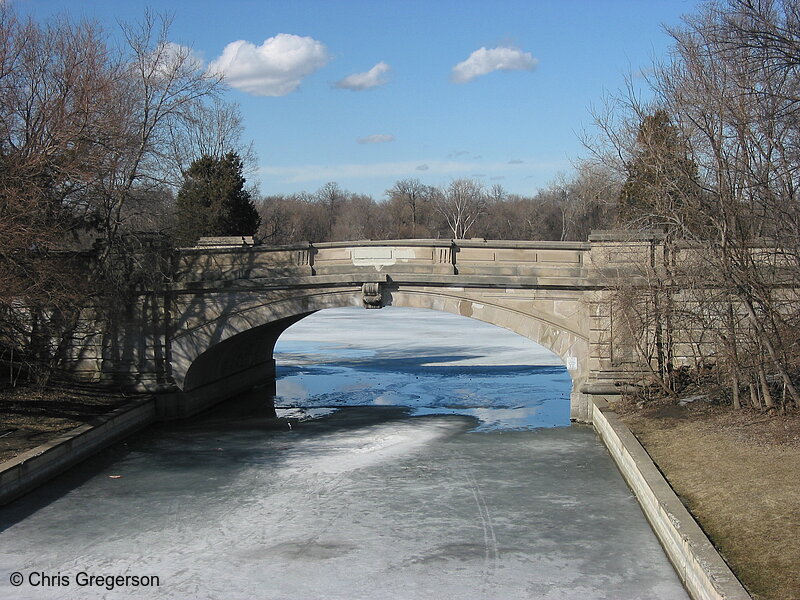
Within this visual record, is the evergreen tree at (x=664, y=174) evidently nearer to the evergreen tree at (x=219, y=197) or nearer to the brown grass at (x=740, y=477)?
the brown grass at (x=740, y=477)

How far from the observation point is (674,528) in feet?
33.2

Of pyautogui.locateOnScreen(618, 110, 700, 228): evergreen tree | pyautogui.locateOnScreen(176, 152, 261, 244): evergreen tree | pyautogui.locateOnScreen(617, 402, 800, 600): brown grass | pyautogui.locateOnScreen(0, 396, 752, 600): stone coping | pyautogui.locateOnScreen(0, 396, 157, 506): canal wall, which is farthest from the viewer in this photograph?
pyautogui.locateOnScreen(176, 152, 261, 244): evergreen tree

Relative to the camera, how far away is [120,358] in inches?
829

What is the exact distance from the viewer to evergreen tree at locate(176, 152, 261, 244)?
40375mm

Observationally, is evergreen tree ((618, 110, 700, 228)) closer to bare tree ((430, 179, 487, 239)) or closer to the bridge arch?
the bridge arch

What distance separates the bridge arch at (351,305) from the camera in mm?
19922

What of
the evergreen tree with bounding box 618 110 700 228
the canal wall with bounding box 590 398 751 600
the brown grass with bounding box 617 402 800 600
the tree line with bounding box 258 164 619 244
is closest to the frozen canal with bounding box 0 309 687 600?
the canal wall with bounding box 590 398 751 600

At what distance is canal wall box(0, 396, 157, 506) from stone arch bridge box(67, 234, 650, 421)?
57.0 inches

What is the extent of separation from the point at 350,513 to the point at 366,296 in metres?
7.82

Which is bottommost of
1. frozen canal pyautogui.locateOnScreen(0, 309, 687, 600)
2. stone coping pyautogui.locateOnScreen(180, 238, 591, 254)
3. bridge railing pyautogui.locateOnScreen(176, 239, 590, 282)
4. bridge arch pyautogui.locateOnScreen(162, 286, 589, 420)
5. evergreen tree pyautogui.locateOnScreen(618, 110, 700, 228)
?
frozen canal pyautogui.locateOnScreen(0, 309, 687, 600)

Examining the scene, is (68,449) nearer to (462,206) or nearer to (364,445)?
(364,445)

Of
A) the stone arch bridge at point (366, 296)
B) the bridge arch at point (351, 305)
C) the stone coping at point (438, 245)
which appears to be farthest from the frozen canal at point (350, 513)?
the stone coping at point (438, 245)

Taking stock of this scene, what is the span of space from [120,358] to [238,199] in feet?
72.4

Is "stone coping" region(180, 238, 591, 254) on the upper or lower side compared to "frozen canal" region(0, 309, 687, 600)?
upper
